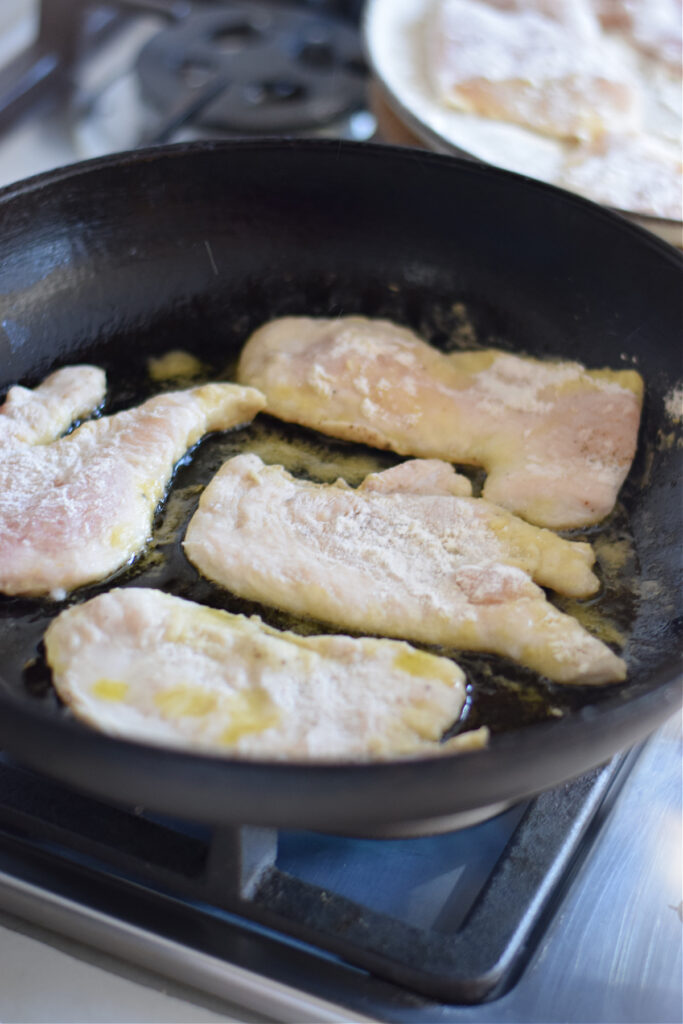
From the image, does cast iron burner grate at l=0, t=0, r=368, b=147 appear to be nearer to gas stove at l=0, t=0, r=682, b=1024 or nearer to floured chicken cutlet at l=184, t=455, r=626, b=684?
floured chicken cutlet at l=184, t=455, r=626, b=684

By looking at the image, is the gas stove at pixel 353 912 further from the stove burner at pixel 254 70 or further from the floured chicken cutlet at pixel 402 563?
the stove burner at pixel 254 70

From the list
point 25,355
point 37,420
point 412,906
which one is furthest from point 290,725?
point 25,355

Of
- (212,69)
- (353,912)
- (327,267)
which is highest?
(212,69)

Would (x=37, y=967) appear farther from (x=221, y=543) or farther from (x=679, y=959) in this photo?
(x=679, y=959)

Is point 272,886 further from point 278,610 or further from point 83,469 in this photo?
point 83,469

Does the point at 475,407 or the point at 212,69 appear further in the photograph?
the point at 212,69

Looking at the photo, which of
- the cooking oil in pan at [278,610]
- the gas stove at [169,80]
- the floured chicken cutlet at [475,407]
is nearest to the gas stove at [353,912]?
the cooking oil in pan at [278,610]

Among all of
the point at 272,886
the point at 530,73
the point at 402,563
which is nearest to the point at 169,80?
the point at 530,73
